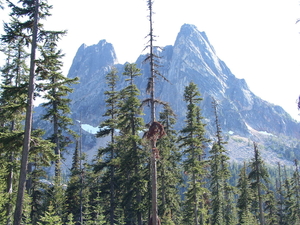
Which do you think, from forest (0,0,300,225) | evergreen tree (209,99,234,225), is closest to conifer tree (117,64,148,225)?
forest (0,0,300,225)

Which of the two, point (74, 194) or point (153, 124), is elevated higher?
point (153, 124)

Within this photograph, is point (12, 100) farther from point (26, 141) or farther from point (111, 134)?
point (111, 134)

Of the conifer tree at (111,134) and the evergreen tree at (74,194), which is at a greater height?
the conifer tree at (111,134)

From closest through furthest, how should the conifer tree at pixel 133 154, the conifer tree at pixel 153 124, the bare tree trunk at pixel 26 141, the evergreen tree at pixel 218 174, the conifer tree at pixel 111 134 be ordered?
1. the bare tree trunk at pixel 26 141
2. the conifer tree at pixel 153 124
3. the conifer tree at pixel 133 154
4. the conifer tree at pixel 111 134
5. the evergreen tree at pixel 218 174

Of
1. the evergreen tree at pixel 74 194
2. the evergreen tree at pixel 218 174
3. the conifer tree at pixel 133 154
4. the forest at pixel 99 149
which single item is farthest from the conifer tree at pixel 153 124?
the evergreen tree at pixel 74 194

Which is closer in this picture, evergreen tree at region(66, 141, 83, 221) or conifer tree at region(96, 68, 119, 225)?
conifer tree at region(96, 68, 119, 225)

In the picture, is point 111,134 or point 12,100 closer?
point 12,100

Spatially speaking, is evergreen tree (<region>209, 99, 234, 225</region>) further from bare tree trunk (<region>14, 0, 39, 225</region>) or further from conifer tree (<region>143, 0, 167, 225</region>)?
bare tree trunk (<region>14, 0, 39, 225</region>)

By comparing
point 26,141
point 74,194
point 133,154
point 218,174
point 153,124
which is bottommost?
point 74,194

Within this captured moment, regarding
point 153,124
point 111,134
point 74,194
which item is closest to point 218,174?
point 111,134

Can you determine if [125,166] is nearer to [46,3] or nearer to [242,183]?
[46,3]

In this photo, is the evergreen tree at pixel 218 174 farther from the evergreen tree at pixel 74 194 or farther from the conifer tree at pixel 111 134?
the evergreen tree at pixel 74 194

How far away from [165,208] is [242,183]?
61.9ft

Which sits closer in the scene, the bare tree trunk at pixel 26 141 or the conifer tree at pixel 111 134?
the bare tree trunk at pixel 26 141
